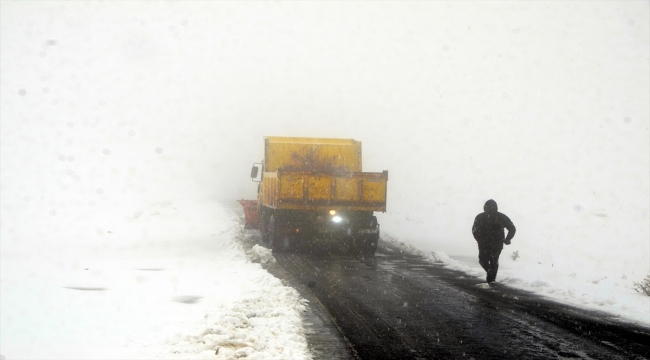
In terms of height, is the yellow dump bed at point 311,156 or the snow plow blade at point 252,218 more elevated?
the yellow dump bed at point 311,156

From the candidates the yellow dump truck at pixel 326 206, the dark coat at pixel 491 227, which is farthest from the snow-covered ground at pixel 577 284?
the yellow dump truck at pixel 326 206

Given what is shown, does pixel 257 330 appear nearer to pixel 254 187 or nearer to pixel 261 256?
pixel 261 256

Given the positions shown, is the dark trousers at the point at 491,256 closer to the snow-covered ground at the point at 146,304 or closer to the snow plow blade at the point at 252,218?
the snow-covered ground at the point at 146,304

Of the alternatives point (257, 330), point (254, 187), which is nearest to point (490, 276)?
point (257, 330)

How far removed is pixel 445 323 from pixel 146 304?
13.8 ft

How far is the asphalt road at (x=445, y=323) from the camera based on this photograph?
636 centimetres

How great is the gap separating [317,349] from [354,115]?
106 metres

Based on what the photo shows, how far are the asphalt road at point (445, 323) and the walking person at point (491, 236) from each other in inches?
16.3

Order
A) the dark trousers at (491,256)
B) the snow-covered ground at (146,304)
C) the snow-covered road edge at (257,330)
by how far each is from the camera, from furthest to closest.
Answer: the dark trousers at (491,256) < the snow-covered ground at (146,304) < the snow-covered road edge at (257,330)

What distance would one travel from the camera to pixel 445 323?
778 cm

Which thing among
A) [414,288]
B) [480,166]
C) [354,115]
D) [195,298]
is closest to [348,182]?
[414,288]

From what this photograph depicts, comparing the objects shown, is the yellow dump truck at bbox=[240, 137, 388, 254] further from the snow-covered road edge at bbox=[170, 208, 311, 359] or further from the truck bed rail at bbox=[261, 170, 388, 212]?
the snow-covered road edge at bbox=[170, 208, 311, 359]

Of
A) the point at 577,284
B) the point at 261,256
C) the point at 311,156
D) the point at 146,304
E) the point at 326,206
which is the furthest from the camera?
the point at 311,156

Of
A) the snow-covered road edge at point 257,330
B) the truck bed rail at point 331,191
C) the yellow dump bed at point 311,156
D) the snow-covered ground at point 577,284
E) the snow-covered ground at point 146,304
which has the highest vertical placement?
the yellow dump bed at point 311,156
